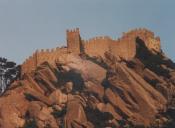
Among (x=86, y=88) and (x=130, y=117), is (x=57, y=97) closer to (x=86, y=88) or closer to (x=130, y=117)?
(x=86, y=88)

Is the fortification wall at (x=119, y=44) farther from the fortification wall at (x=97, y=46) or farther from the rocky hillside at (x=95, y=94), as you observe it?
the rocky hillside at (x=95, y=94)

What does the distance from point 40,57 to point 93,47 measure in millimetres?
7438

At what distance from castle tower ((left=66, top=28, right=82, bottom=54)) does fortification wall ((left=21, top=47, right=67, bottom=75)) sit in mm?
973

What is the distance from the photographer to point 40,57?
417 ft

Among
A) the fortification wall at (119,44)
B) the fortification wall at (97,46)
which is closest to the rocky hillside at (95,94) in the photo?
the fortification wall at (119,44)

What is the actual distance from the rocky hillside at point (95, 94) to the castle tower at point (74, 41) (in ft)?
6.51

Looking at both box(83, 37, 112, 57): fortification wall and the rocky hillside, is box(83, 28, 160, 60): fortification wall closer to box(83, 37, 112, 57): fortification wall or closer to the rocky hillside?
box(83, 37, 112, 57): fortification wall

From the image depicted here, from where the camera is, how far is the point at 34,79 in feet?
394

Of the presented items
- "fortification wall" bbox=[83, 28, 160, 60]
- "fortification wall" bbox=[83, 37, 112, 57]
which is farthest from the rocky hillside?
"fortification wall" bbox=[83, 37, 112, 57]

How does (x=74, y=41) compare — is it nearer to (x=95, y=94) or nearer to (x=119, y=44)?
(x=119, y=44)

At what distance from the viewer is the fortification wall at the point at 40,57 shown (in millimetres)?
126500

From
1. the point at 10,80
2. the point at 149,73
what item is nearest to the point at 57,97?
the point at 149,73

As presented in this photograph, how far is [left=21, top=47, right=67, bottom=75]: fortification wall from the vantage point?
126500 millimetres

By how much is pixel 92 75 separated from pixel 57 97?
643 centimetres
